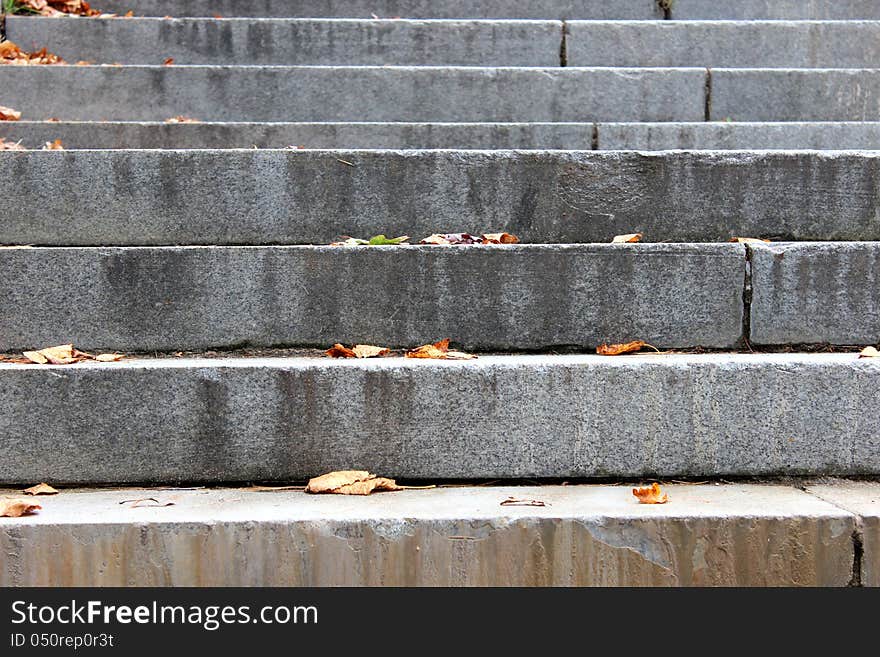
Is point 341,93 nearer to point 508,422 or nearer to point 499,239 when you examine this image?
point 499,239

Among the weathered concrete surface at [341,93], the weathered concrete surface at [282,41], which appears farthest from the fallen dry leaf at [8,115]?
the weathered concrete surface at [282,41]

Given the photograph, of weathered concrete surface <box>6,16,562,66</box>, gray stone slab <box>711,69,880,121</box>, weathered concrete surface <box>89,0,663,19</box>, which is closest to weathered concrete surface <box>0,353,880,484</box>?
gray stone slab <box>711,69,880,121</box>

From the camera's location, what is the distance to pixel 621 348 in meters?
2.59

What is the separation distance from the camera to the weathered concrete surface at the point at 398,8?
15.7 feet

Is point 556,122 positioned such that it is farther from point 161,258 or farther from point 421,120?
point 161,258

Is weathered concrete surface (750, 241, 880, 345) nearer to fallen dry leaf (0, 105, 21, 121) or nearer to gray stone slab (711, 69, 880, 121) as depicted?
gray stone slab (711, 69, 880, 121)

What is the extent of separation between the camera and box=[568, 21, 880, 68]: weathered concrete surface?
14.8ft

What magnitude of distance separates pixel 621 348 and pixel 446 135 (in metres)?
1.60

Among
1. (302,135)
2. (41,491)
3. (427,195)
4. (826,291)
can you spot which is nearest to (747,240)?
(826,291)

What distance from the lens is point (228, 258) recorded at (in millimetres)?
2641

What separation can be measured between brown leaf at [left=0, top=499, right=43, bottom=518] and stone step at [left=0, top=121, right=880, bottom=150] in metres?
1.96

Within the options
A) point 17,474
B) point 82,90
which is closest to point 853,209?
point 17,474

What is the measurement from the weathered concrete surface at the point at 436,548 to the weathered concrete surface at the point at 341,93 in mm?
2592

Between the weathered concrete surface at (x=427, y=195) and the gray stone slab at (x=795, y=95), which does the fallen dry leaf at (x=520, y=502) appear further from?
the gray stone slab at (x=795, y=95)
